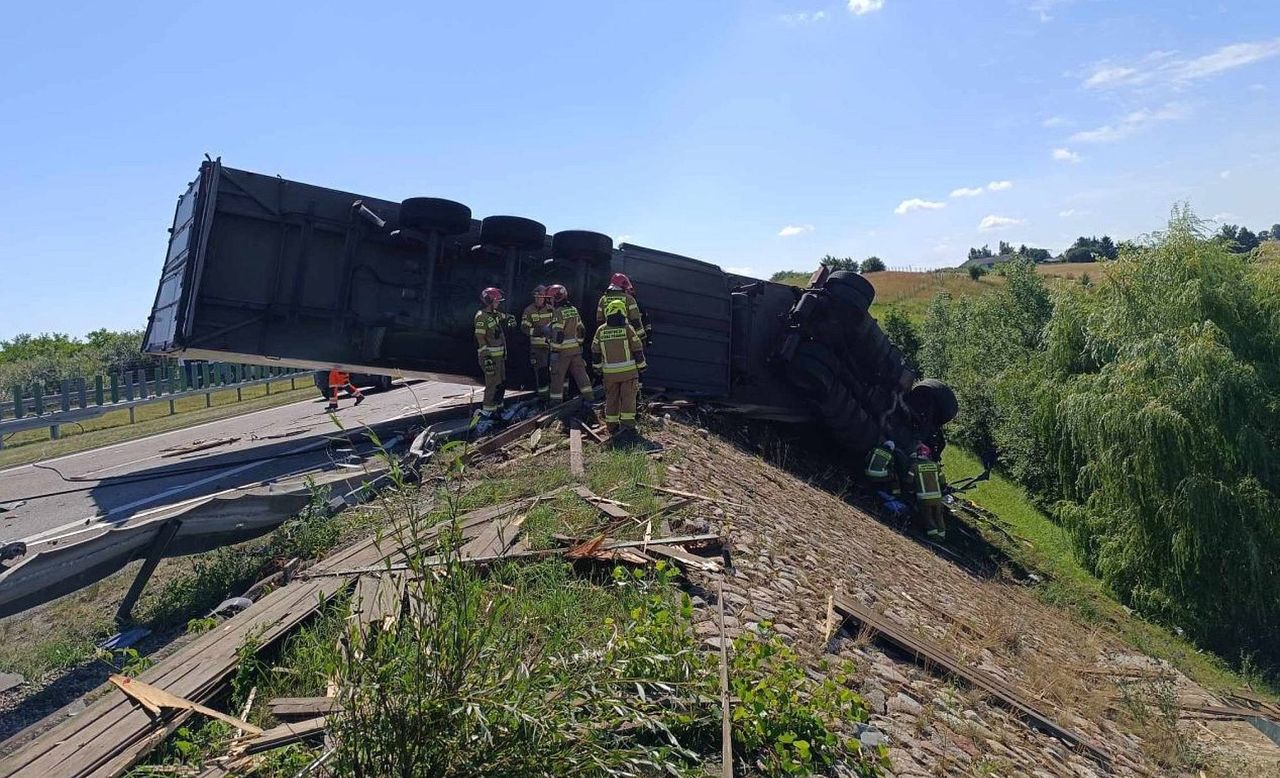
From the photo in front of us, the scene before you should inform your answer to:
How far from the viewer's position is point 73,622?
5316 mm

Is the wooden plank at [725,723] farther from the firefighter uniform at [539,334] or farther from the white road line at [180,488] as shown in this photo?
the firefighter uniform at [539,334]

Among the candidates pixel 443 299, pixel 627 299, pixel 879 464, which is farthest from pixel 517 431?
pixel 879 464

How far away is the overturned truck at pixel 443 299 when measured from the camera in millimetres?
9469

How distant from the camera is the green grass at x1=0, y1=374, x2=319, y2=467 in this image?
12.9 metres

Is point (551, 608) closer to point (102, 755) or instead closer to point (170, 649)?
point (102, 755)

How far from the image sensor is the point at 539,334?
10352 mm

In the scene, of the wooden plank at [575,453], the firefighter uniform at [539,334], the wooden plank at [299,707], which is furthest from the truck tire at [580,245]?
the wooden plank at [299,707]

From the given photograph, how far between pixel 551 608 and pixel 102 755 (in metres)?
1.98


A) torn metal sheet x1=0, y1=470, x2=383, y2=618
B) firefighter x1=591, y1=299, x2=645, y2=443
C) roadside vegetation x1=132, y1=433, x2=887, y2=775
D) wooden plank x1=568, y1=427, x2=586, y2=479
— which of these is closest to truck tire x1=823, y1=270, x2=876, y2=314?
firefighter x1=591, y1=299, x2=645, y2=443

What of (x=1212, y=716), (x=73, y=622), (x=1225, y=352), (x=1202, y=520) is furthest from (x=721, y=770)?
(x=1225, y=352)

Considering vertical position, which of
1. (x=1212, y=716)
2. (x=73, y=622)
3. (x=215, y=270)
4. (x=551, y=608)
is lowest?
(x=1212, y=716)

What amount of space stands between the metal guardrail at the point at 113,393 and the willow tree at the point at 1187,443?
13.8 metres

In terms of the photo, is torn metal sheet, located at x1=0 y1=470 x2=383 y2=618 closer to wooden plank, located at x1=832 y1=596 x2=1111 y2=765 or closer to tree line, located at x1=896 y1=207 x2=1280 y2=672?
wooden plank, located at x1=832 y1=596 x2=1111 y2=765

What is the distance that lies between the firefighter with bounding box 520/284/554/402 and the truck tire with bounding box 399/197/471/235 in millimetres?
1388
